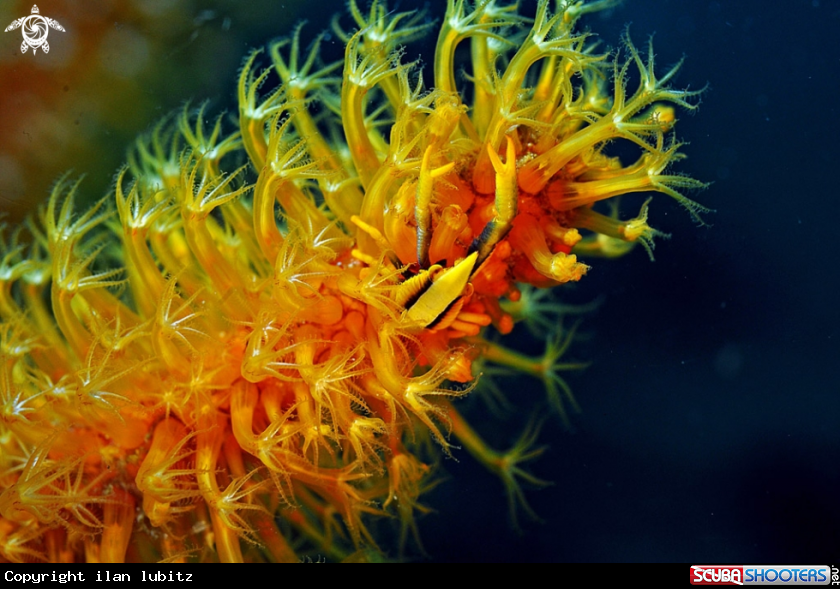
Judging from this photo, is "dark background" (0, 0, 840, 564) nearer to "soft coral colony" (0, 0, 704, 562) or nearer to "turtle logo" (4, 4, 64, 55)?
"turtle logo" (4, 4, 64, 55)

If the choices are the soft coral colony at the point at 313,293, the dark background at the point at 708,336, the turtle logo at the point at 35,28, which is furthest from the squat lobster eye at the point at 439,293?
the turtle logo at the point at 35,28

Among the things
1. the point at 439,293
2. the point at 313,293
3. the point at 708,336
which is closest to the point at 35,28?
the point at 313,293

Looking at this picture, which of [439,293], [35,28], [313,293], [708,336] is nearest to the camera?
[439,293]

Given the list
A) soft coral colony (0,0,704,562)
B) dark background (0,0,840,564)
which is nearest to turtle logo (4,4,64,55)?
dark background (0,0,840,564)

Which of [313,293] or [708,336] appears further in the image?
[708,336]

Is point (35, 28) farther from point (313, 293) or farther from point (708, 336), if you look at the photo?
point (708, 336)

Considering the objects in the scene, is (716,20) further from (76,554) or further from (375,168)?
(76,554)

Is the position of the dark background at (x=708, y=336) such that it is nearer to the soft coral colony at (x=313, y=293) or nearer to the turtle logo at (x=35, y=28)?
the turtle logo at (x=35, y=28)
